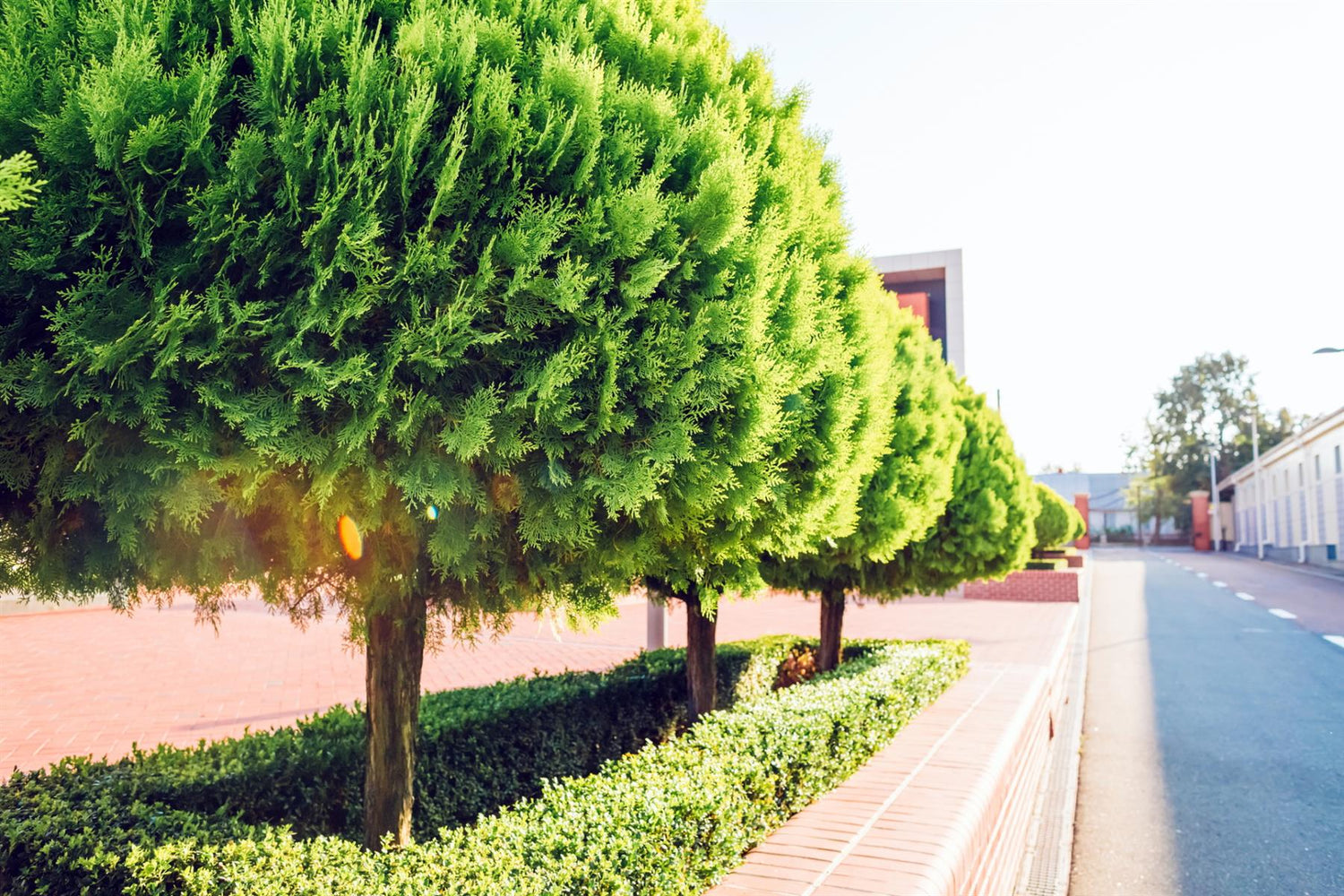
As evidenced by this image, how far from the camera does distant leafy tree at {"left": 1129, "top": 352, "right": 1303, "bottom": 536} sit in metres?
78.8

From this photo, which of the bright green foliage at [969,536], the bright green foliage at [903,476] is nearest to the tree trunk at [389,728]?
the bright green foliage at [903,476]

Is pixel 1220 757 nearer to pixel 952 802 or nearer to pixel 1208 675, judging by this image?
pixel 1208 675

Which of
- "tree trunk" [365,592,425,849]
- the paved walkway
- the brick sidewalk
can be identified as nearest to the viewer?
the paved walkway

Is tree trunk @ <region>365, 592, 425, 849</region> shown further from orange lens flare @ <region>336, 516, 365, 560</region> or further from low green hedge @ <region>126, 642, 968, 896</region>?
orange lens flare @ <region>336, 516, 365, 560</region>

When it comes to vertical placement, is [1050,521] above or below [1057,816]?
above

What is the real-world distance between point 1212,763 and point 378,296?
28.0 feet

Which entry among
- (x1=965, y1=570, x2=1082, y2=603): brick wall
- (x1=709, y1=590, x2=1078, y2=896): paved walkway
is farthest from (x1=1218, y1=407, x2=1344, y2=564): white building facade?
(x1=709, y1=590, x2=1078, y2=896): paved walkway

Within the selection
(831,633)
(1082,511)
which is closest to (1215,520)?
(1082,511)

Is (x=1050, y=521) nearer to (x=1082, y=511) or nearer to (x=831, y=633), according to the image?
(x=831, y=633)

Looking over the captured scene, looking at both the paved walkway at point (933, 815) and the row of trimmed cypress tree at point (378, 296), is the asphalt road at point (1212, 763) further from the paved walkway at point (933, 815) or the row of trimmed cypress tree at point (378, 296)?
the row of trimmed cypress tree at point (378, 296)

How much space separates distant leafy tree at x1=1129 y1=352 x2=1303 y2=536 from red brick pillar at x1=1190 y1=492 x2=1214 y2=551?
4.19m

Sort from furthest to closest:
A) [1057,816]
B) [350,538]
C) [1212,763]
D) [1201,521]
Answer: [1201,521], [1212,763], [1057,816], [350,538]

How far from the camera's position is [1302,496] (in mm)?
49125

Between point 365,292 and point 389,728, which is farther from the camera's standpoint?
point 389,728
